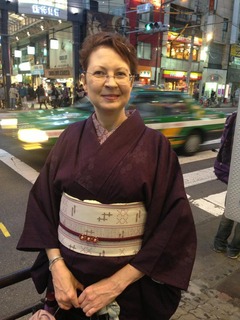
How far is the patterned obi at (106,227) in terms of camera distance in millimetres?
1255

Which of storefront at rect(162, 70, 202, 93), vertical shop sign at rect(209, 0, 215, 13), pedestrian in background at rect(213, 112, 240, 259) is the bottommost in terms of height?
pedestrian in background at rect(213, 112, 240, 259)

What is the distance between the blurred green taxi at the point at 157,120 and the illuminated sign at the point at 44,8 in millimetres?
13703

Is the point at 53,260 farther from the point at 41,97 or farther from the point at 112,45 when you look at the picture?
the point at 41,97

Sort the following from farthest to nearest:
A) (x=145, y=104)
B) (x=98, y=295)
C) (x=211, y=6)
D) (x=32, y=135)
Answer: (x=211, y=6), (x=145, y=104), (x=32, y=135), (x=98, y=295)

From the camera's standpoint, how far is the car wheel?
771cm

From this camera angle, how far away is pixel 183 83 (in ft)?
91.5

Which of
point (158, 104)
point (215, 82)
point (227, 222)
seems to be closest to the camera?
point (227, 222)

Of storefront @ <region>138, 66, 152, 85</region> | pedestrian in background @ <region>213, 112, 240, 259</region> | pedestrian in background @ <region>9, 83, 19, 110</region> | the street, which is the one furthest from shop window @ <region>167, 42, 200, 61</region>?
pedestrian in background @ <region>213, 112, 240, 259</region>

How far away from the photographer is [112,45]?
1292mm

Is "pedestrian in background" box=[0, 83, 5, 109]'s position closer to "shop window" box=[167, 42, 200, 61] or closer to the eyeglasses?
"shop window" box=[167, 42, 200, 61]

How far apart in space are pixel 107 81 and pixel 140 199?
0.50m

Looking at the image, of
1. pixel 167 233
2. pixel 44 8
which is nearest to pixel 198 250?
pixel 167 233

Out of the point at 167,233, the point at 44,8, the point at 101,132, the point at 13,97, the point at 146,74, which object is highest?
the point at 44,8

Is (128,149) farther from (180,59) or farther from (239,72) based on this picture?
(239,72)
